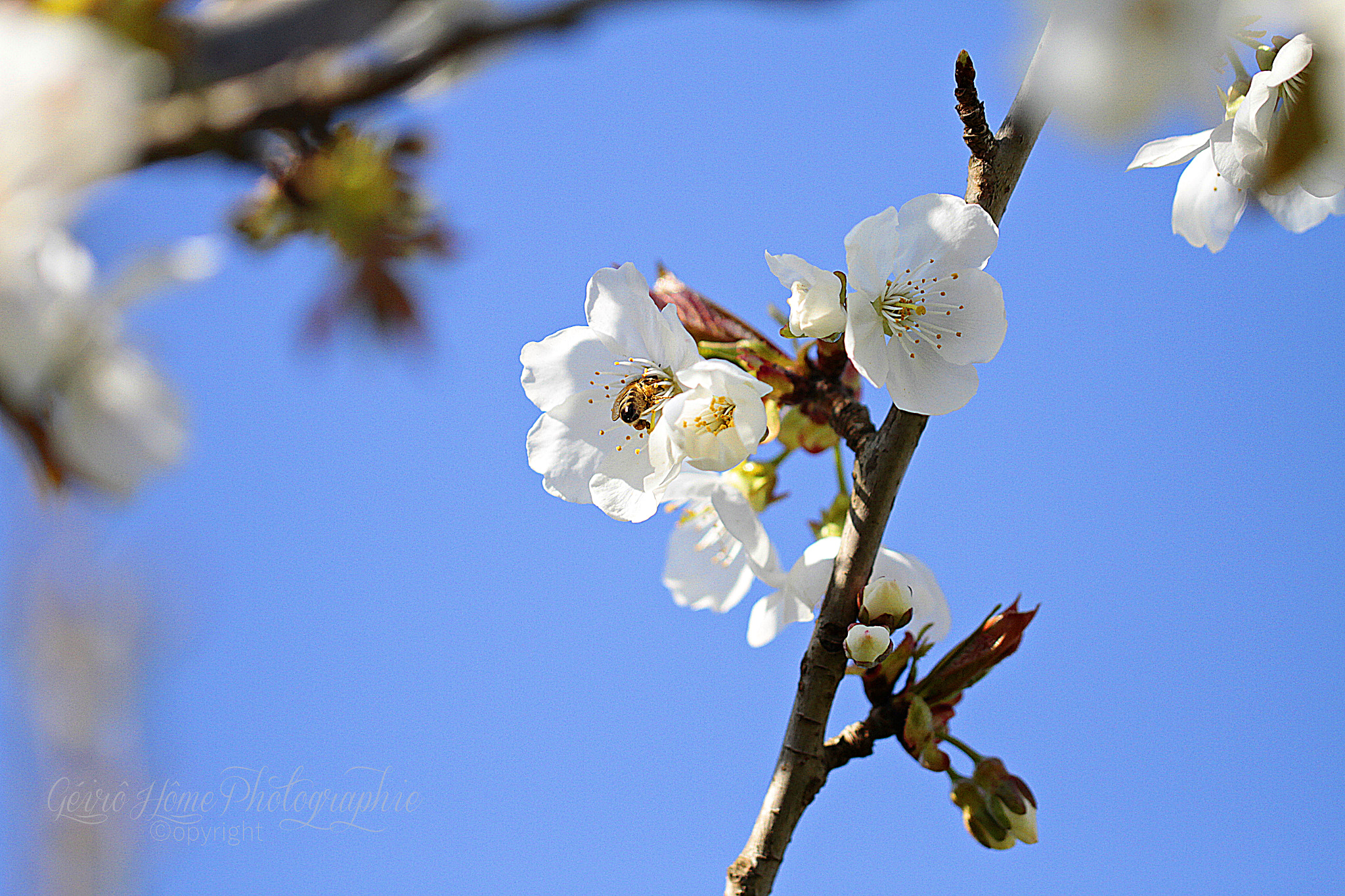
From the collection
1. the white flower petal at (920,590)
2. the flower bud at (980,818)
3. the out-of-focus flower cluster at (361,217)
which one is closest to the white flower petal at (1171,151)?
the white flower petal at (920,590)

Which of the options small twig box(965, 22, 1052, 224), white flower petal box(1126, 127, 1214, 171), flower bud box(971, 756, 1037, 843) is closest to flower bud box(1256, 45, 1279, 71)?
white flower petal box(1126, 127, 1214, 171)

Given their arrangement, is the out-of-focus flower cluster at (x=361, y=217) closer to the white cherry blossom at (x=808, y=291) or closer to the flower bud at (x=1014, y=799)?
the white cherry blossom at (x=808, y=291)

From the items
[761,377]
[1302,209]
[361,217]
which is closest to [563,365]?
[761,377]

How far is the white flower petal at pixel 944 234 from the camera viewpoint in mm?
1038

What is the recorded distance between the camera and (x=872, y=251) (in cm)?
108

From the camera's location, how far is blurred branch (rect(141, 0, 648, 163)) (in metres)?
0.35

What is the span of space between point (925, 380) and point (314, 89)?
2.75 feet

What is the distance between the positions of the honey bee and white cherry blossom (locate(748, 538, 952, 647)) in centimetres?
27

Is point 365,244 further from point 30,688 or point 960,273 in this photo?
point 30,688

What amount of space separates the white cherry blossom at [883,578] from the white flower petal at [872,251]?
1.08ft

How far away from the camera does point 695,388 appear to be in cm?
103

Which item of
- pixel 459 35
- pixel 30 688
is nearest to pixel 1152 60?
pixel 459 35

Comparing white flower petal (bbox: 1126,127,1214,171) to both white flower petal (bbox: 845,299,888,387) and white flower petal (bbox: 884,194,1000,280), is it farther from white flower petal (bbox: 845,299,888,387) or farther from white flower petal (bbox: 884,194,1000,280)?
white flower petal (bbox: 845,299,888,387)

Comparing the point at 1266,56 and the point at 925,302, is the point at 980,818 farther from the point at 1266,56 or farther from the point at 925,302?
the point at 1266,56
